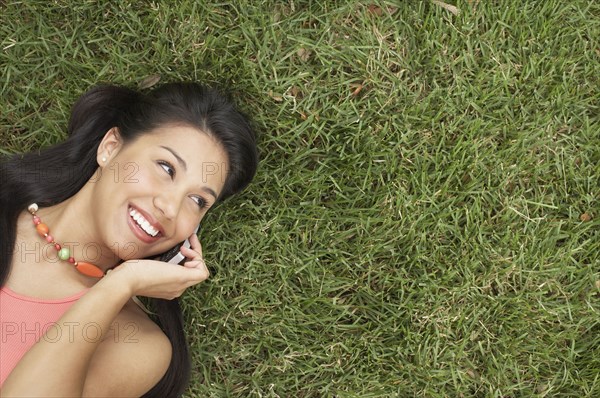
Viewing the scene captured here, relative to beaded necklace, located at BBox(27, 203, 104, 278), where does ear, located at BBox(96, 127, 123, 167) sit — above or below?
above

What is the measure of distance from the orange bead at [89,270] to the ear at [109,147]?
1.66 ft

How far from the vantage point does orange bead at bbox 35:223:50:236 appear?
3.35 meters

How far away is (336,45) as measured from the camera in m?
3.89

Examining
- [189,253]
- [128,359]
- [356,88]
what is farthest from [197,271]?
[356,88]

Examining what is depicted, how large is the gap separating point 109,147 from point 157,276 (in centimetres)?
73

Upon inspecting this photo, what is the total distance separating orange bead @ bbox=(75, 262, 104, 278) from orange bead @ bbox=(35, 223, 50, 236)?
0.23 meters

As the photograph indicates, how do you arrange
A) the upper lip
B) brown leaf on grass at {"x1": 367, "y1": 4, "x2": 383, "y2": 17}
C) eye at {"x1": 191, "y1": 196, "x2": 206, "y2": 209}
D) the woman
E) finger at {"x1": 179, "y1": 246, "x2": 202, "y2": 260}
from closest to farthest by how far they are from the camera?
the woman → the upper lip → eye at {"x1": 191, "y1": 196, "x2": 206, "y2": 209} → finger at {"x1": 179, "y1": 246, "x2": 202, "y2": 260} → brown leaf on grass at {"x1": 367, "y1": 4, "x2": 383, "y2": 17}

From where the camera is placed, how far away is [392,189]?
3861mm

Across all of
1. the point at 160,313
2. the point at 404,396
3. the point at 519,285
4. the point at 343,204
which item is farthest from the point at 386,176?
the point at 160,313

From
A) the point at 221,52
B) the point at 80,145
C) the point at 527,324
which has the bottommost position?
the point at 527,324

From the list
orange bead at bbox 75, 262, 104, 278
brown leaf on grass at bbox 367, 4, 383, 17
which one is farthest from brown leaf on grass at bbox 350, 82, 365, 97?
orange bead at bbox 75, 262, 104, 278

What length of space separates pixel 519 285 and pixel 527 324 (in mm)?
224

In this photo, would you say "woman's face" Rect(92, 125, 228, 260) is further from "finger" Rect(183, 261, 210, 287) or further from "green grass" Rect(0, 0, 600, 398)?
"green grass" Rect(0, 0, 600, 398)

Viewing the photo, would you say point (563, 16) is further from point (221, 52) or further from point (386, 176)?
point (221, 52)
